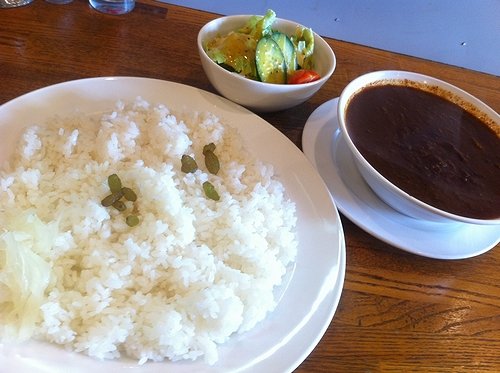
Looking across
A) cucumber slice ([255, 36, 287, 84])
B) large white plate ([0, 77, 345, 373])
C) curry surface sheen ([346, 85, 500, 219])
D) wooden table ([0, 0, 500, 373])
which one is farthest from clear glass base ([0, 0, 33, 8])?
curry surface sheen ([346, 85, 500, 219])

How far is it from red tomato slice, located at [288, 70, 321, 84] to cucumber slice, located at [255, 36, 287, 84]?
0.03 meters

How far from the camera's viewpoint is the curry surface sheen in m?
1.57

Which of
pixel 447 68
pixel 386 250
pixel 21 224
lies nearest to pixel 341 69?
pixel 447 68

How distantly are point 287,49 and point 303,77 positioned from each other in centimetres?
16

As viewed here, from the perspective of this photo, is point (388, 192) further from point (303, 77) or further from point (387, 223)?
point (303, 77)

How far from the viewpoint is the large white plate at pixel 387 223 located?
156 centimetres

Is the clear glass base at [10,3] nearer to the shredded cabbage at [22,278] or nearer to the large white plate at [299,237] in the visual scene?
the large white plate at [299,237]

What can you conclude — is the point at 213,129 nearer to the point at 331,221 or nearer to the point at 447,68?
the point at 331,221

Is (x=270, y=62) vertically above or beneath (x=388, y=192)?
above

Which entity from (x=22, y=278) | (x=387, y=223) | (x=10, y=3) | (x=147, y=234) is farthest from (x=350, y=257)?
(x=10, y=3)

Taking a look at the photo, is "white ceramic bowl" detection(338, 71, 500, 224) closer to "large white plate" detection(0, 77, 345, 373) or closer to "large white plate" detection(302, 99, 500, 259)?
"large white plate" detection(302, 99, 500, 259)

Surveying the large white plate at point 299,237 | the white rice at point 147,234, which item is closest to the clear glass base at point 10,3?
the large white plate at point 299,237

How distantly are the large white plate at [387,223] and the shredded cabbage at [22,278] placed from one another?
3.08 feet

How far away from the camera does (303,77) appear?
6.12 ft
